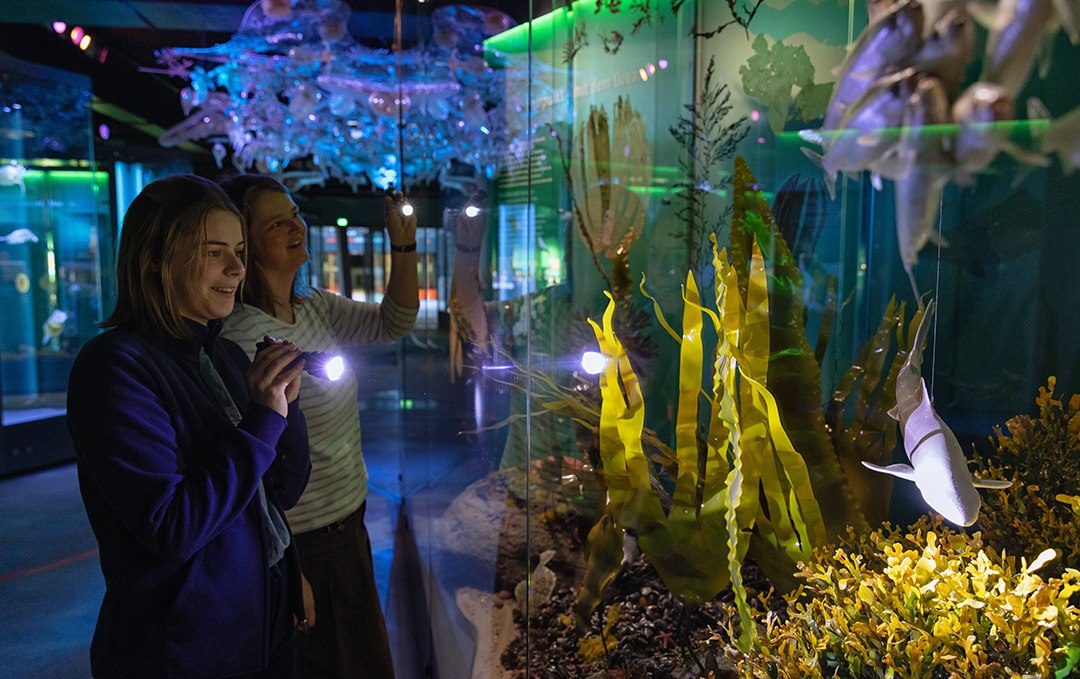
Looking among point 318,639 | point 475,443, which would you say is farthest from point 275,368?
point 318,639

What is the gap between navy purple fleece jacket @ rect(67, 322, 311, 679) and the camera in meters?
0.88

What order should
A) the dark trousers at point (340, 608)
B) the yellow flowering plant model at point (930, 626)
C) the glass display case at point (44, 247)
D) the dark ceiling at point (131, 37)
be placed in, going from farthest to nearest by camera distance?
the glass display case at point (44, 247), the dark ceiling at point (131, 37), the dark trousers at point (340, 608), the yellow flowering plant model at point (930, 626)

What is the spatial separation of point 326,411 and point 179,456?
22.5 inches

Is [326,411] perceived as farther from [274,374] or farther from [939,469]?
[939,469]

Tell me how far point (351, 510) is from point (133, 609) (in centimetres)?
65

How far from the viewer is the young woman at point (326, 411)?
145cm

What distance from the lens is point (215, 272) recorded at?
104 centimetres

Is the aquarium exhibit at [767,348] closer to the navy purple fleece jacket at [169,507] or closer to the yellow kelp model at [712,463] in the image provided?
the yellow kelp model at [712,463]

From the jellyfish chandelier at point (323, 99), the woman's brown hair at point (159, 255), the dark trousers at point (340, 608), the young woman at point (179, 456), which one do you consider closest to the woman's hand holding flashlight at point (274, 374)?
the young woman at point (179, 456)

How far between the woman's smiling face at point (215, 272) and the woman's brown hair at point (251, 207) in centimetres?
38

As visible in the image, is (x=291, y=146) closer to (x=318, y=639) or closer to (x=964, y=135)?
(x=318, y=639)

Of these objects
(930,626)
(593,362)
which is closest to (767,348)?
(593,362)

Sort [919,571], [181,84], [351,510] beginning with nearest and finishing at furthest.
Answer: [919,571]
[351,510]
[181,84]

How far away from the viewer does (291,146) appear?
4.48 meters
